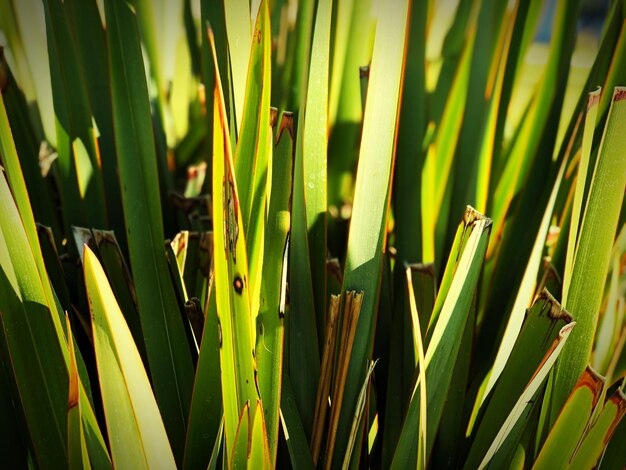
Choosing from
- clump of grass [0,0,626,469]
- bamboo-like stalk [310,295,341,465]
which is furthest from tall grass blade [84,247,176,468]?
bamboo-like stalk [310,295,341,465]

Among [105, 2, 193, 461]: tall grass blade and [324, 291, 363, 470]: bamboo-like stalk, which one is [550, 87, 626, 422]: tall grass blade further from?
[105, 2, 193, 461]: tall grass blade

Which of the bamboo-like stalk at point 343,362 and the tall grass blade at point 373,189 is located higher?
the tall grass blade at point 373,189

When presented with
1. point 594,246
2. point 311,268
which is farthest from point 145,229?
point 594,246

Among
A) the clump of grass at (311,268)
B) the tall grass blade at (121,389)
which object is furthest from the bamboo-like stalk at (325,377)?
the tall grass blade at (121,389)

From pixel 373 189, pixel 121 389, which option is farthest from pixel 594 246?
pixel 121 389

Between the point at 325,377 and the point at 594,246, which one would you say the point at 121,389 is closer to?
the point at 325,377

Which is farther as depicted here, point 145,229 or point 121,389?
point 145,229

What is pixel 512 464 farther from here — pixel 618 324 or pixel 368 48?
pixel 368 48

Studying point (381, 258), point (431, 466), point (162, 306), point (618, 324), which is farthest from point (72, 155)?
point (618, 324)

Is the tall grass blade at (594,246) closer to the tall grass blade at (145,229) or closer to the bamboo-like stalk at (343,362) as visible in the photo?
the bamboo-like stalk at (343,362)

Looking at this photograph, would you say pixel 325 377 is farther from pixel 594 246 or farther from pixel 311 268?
pixel 594 246

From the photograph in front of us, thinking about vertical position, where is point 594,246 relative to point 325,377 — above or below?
above
